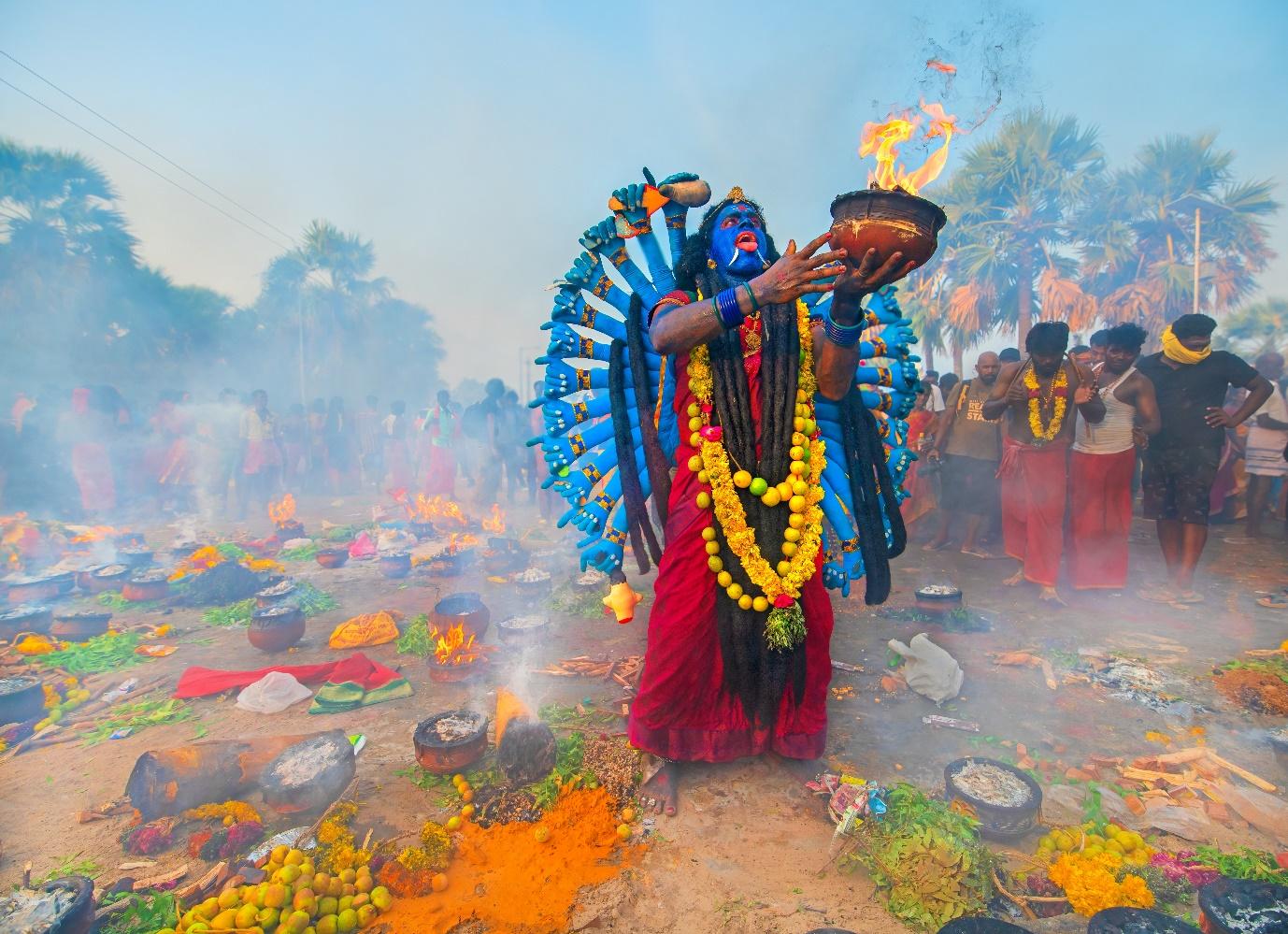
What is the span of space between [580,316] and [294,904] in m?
3.22

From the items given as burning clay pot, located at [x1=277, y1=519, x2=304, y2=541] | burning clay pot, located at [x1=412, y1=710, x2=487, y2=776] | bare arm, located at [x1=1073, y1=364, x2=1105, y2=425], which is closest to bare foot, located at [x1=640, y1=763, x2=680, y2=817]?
burning clay pot, located at [x1=412, y1=710, x2=487, y2=776]

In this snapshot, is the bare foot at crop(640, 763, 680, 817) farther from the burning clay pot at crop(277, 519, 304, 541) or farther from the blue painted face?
the burning clay pot at crop(277, 519, 304, 541)

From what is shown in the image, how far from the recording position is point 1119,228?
76.5 feet

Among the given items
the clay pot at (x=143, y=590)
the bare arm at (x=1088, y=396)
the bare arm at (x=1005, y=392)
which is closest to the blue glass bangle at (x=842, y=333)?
the bare arm at (x=1005, y=392)

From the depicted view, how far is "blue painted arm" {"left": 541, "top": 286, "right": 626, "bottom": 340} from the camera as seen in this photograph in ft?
11.3

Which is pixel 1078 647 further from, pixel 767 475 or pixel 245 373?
pixel 245 373

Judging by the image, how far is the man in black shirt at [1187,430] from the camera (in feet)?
20.5

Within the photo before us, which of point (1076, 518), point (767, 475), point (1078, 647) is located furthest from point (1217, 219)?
point (767, 475)

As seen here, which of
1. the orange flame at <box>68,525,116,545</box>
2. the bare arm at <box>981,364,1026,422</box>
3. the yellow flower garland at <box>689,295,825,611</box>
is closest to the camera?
the yellow flower garland at <box>689,295,825,611</box>

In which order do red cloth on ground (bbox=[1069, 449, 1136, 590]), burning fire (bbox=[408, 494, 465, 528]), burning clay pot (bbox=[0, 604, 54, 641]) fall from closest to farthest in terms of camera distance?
burning clay pot (bbox=[0, 604, 54, 641]) < red cloth on ground (bbox=[1069, 449, 1136, 590]) < burning fire (bbox=[408, 494, 465, 528])

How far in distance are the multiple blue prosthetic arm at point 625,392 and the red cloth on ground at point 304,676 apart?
9.56 ft

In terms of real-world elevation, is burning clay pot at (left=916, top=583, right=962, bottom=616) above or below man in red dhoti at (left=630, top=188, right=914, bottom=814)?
below

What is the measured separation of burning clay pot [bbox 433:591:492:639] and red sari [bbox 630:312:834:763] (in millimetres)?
2736

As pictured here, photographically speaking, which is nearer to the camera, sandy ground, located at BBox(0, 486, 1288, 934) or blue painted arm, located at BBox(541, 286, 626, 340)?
sandy ground, located at BBox(0, 486, 1288, 934)
